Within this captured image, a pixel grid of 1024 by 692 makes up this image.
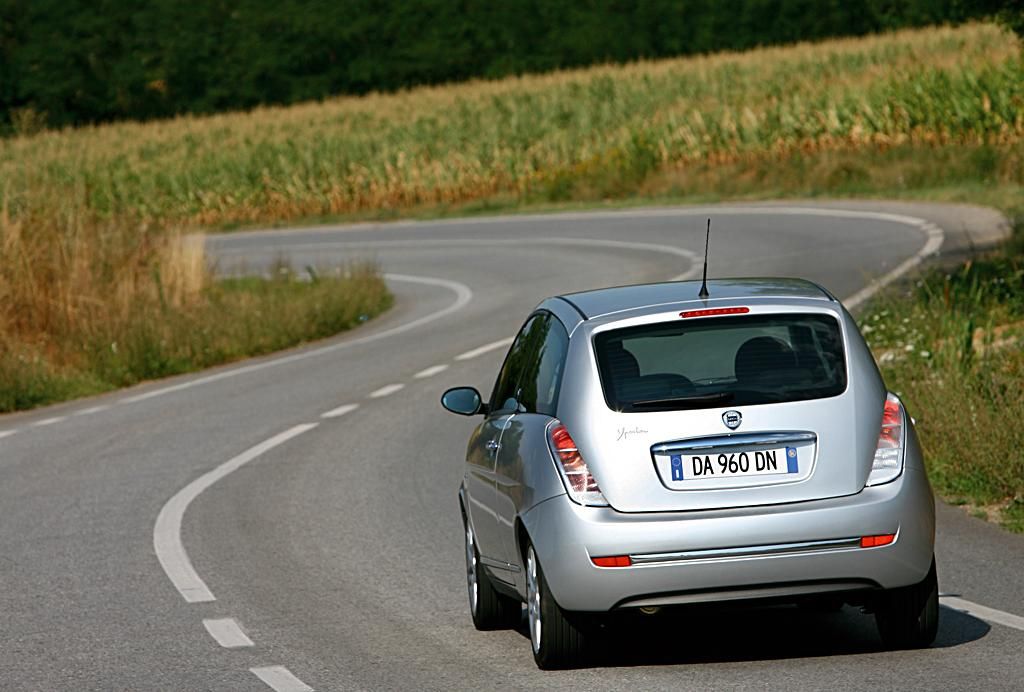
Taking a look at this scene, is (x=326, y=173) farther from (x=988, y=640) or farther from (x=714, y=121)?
(x=988, y=640)

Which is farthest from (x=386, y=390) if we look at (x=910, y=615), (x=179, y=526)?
(x=910, y=615)

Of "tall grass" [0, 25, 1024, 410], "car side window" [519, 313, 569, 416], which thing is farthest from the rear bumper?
"tall grass" [0, 25, 1024, 410]

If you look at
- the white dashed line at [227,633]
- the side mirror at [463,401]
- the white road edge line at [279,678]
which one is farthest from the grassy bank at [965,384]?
the white road edge line at [279,678]

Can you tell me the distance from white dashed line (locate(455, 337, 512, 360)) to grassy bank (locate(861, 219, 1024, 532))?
4702 mm

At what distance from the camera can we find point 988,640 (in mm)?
8086

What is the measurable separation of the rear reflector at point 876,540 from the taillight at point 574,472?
3.21 ft

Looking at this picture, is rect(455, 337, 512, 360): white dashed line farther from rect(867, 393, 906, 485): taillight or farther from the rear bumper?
the rear bumper

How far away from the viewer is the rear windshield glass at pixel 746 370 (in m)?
7.62

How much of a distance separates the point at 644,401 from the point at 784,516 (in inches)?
27.6

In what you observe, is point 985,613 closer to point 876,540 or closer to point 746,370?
point 876,540

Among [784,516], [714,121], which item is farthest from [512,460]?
[714,121]

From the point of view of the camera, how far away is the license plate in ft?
24.5

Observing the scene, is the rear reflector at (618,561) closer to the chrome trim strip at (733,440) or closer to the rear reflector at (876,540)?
the chrome trim strip at (733,440)

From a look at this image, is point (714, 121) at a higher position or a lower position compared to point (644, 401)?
lower
